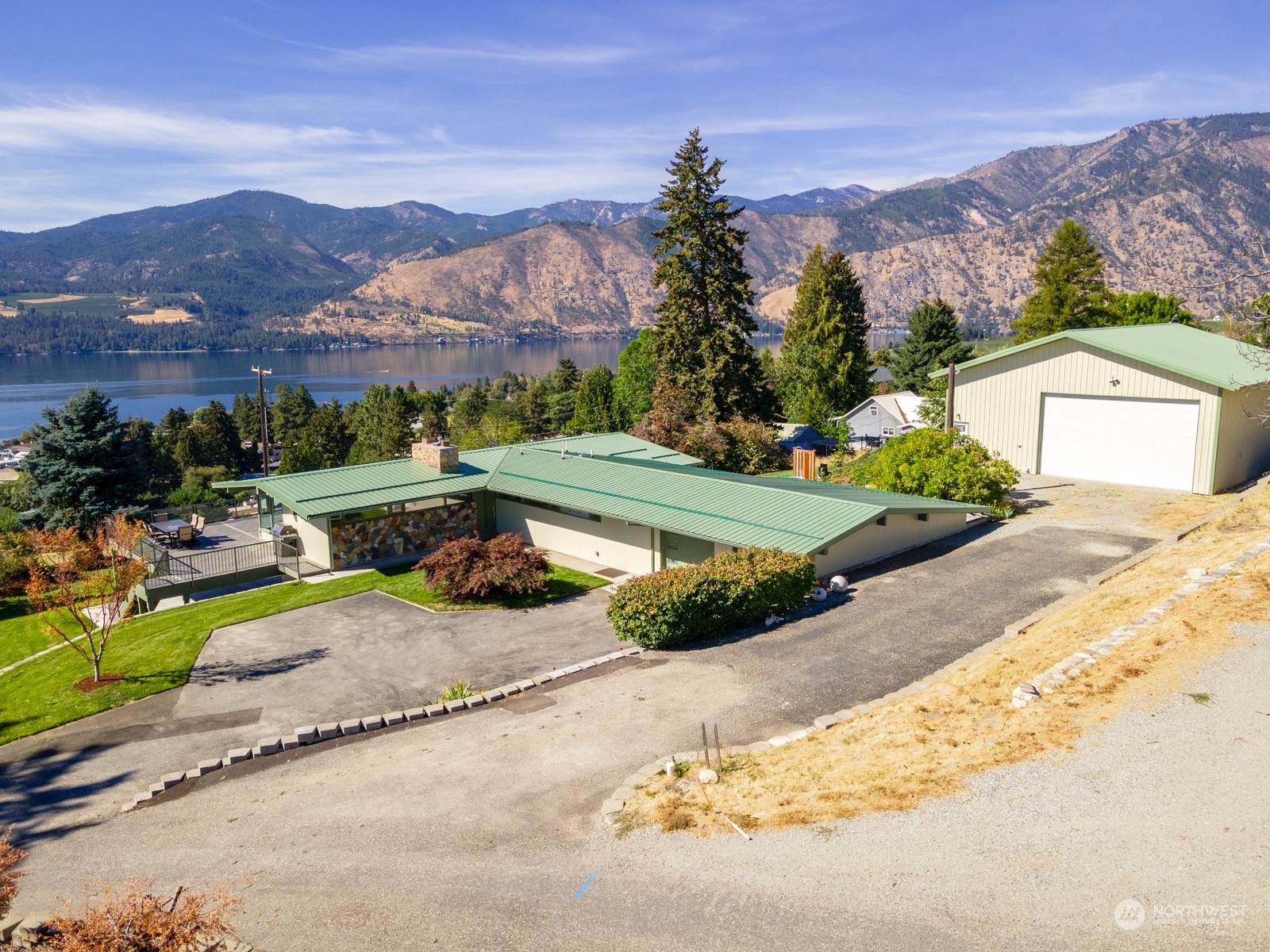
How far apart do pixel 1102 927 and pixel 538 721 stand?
851 cm

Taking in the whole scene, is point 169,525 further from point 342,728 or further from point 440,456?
point 342,728

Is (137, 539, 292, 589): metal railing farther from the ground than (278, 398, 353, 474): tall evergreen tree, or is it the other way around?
(137, 539, 292, 589): metal railing

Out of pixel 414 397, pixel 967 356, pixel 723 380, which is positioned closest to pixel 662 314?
pixel 723 380

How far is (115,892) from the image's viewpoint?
9055mm

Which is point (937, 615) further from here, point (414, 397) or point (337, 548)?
point (414, 397)

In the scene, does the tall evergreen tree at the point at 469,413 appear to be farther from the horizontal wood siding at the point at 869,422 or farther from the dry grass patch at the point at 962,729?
the dry grass patch at the point at 962,729

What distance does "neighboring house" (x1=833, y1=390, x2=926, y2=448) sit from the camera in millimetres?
52000

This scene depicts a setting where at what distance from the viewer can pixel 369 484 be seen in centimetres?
2605

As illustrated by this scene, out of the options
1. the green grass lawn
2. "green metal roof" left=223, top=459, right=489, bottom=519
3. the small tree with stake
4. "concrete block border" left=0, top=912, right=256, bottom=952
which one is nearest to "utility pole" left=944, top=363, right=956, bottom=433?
the green grass lawn

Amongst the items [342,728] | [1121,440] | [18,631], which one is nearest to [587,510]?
[342,728]

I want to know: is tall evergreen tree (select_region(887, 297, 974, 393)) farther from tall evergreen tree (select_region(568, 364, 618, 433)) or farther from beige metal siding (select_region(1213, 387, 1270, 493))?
beige metal siding (select_region(1213, 387, 1270, 493))

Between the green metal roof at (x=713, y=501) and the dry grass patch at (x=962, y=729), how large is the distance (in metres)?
6.25

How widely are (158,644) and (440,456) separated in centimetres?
1076

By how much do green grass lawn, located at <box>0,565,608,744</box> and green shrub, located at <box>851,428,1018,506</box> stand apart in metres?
10.7
